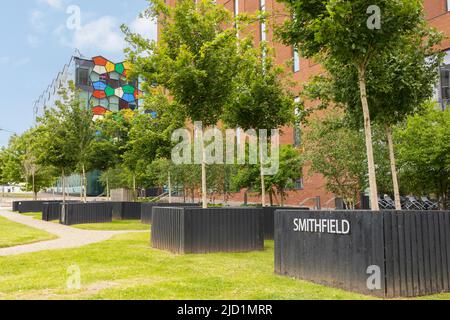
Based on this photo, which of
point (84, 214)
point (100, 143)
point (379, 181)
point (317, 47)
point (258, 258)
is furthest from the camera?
point (100, 143)

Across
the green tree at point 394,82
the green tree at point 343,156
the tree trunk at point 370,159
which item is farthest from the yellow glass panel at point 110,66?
the tree trunk at point 370,159

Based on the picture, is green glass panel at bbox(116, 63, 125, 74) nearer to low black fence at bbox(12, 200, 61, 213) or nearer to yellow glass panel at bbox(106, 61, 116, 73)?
yellow glass panel at bbox(106, 61, 116, 73)

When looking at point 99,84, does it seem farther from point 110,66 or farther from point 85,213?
point 85,213

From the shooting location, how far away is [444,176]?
14.9 metres

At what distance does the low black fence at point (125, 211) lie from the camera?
25984 millimetres

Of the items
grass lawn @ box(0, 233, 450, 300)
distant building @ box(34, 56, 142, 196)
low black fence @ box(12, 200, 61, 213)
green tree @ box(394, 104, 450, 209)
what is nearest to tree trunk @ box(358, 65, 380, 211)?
grass lawn @ box(0, 233, 450, 300)

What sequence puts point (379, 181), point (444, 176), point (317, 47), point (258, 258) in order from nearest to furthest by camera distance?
point (317, 47) < point (258, 258) < point (444, 176) < point (379, 181)

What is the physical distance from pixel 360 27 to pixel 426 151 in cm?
795

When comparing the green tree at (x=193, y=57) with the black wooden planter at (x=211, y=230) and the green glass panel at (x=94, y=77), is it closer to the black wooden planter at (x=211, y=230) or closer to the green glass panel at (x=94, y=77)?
the black wooden planter at (x=211, y=230)

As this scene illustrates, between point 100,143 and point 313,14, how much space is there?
18833mm

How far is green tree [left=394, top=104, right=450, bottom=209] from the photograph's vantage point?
13.9 meters

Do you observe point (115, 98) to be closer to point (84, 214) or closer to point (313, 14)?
point (84, 214)

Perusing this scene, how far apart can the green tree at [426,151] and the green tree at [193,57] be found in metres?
6.11
